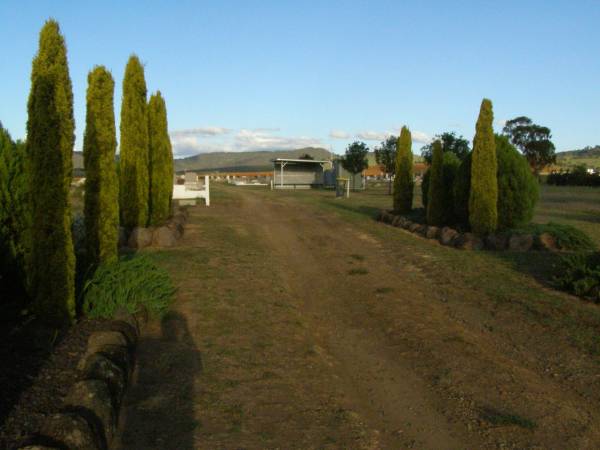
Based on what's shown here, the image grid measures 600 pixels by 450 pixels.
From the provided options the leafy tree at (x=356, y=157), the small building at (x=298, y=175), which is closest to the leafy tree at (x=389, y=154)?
the leafy tree at (x=356, y=157)

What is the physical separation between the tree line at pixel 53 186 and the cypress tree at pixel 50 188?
0.03 ft

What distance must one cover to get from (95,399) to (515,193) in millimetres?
12083

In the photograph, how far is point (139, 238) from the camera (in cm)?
1252

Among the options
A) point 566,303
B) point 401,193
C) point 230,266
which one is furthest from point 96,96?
point 401,193

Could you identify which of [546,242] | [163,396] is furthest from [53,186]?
[546,242]

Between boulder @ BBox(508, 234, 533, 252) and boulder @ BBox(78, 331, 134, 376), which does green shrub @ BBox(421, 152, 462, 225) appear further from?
boulder @ BBox(78, 331, 134, 376)

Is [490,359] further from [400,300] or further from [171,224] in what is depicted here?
[171,224]

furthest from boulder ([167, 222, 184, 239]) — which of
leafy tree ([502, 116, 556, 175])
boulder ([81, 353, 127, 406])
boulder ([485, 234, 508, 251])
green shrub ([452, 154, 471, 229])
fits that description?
leafy tree ([502, 116, 556, 175])

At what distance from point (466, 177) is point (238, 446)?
40.8ft

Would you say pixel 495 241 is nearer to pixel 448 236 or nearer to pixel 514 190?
pixel 448 236

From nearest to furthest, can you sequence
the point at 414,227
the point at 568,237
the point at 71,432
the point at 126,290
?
the point at 71,432
the point at 126,290
the point at 568,237
the point at 414,227

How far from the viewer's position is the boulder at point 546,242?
11.9m

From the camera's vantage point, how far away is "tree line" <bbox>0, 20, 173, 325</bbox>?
6.21 m

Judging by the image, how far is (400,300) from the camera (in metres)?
8.10
